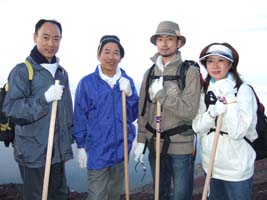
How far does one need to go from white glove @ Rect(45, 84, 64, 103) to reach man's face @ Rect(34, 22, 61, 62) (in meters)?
0.57

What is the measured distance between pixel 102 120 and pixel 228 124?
6.77 ft

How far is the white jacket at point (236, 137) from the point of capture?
463cm

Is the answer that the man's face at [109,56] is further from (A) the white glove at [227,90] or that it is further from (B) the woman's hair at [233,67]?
(A) the white glove at [227,90]

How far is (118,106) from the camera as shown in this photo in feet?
19.1

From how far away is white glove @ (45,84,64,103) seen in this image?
197 inches

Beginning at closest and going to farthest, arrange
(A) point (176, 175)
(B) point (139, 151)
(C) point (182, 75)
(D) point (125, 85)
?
1. (C) point (182, 75)
2. (A) point (176, 175)
3. (D) point (125, 85)
4. (B) point (139, 151)

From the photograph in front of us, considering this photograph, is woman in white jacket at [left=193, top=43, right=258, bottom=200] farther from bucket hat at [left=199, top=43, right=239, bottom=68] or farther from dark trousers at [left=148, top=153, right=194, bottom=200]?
dark trousers at [left=148, top=153, right=194, bottom=200]

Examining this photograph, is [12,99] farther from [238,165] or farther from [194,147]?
[238,165]

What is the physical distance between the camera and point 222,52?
→ 4938mm

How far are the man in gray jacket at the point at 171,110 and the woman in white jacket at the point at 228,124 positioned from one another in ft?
0.93

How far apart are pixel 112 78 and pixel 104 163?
147 centimetres

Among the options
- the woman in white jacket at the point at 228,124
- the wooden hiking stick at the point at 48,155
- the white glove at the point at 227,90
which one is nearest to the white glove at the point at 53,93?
the wooden hiking stick at the point at 48,155

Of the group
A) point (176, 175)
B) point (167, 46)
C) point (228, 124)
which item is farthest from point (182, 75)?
point (176, 175)

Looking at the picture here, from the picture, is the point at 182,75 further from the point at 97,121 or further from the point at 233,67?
the point at 97,121
